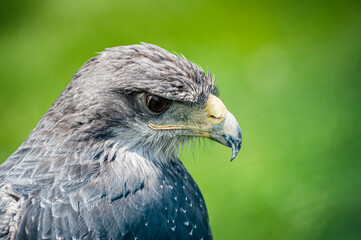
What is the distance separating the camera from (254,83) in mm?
7504

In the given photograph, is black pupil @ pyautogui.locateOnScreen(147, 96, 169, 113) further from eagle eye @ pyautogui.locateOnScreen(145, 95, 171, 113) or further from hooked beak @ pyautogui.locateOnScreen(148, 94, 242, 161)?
hooked beak @ pyautogui.locateOnScreen(148, 94, 242, 161)

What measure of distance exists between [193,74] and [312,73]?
15.7 ft

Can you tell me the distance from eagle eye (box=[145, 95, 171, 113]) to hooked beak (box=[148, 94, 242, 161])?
127 mm

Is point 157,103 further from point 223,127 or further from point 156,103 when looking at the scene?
point 223,127

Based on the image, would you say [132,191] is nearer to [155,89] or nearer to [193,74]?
[155,89]

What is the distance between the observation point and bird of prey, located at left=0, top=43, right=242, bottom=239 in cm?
286

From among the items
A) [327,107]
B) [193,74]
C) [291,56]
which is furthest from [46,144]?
[291,56]

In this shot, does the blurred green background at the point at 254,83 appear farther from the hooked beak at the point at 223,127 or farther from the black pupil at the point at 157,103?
the black pupil at the point at 157,103

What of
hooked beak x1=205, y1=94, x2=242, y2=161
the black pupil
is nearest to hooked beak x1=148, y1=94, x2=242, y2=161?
hooked beak x1=205, y1=94, x2=242, y2=161

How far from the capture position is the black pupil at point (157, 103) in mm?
3078

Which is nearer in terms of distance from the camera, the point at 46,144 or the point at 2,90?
the point at 46,144

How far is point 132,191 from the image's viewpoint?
3037 mm

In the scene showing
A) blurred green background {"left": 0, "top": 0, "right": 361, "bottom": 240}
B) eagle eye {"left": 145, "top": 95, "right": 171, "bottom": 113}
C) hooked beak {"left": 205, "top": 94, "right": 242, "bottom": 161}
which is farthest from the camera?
blurred green background {"left": 0, "top": 0, "right": 361, "bottom": 240}

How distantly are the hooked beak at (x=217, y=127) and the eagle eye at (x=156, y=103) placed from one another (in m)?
0.13
